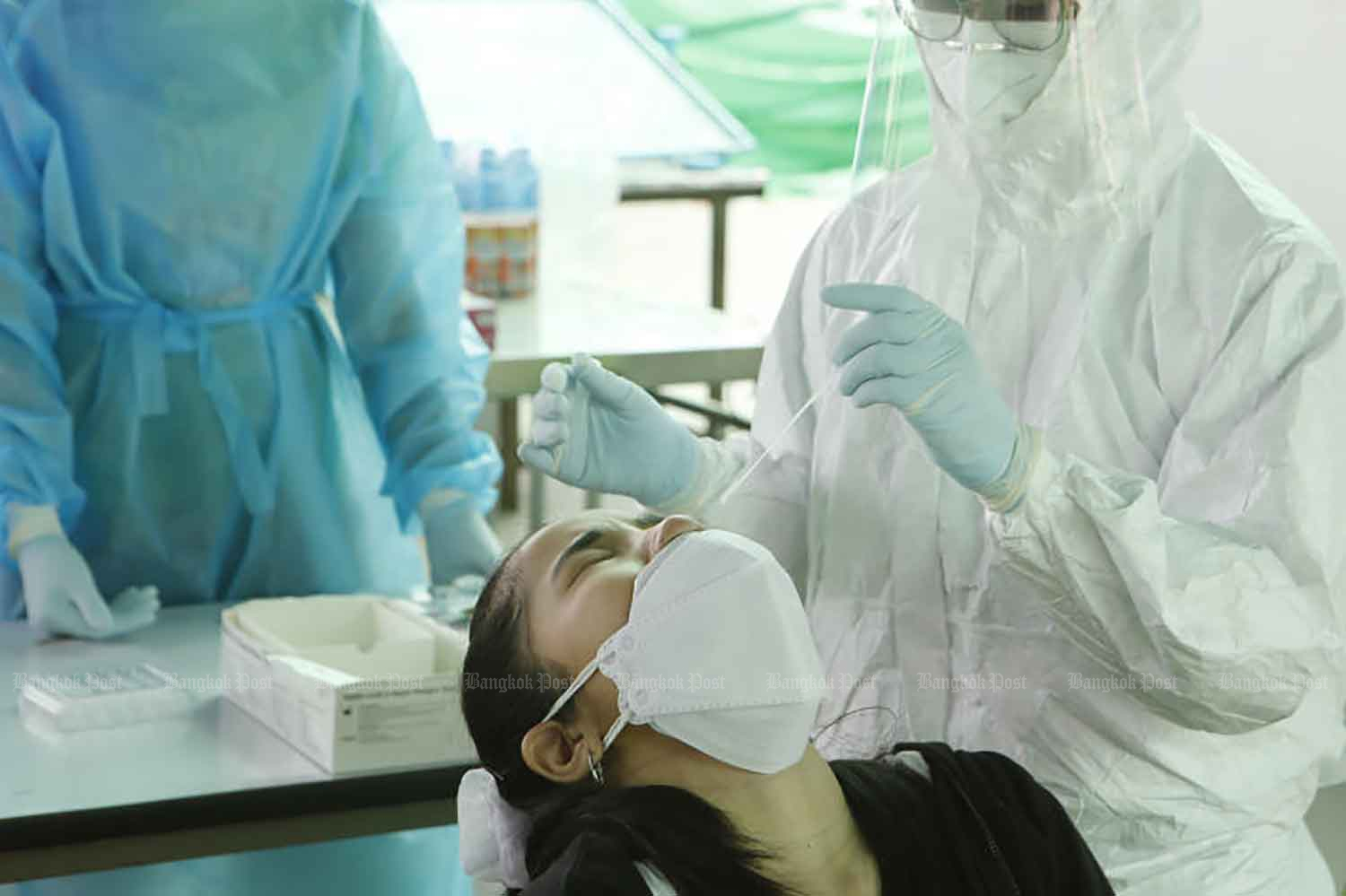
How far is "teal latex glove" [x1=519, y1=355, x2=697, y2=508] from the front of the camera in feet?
5.46

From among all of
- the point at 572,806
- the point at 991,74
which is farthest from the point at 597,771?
the point at 991,74

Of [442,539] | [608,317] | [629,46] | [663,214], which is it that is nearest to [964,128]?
[442,539]

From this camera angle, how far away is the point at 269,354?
2443mm

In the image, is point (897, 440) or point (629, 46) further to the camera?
point (629, 46)

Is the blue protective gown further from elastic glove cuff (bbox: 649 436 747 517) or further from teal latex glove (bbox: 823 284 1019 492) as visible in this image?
teal latex glove (bbox: 823 284 1019 492)

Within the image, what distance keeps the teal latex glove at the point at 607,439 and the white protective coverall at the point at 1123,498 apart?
157 millimetres

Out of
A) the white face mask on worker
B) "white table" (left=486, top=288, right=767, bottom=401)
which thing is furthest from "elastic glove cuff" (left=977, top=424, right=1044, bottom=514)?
"white table" (left=486, top=288, right=767, bottom=401)

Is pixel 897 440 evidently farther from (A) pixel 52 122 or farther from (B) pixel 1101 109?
(A) pixel 52 122

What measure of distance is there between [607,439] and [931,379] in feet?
1.46

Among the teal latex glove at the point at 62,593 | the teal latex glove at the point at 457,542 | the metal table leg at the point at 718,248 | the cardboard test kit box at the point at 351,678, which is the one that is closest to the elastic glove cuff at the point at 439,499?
the teal latex glove at the point at 457,542

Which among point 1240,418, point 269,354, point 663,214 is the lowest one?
point 663,214

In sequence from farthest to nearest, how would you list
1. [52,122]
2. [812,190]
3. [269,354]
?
[812,190]
[269,354]
[52,122]

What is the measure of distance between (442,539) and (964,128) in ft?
3.77

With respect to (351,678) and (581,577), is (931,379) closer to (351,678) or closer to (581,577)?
(581,577)
